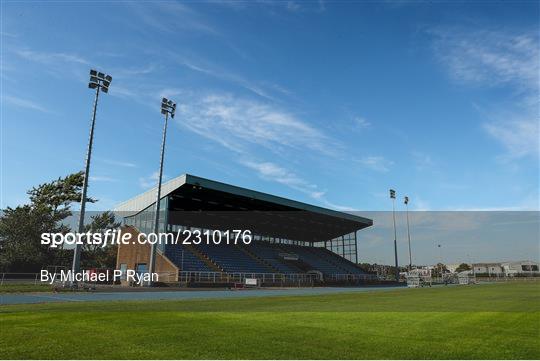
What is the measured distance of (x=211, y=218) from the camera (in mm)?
57875

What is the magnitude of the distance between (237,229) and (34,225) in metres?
28.1

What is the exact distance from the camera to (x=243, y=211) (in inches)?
2274

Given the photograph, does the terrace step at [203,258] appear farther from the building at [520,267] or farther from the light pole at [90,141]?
the building at [520,267]

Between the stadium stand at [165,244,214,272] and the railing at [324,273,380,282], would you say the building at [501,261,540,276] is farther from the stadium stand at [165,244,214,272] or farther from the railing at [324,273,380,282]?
the stadium stand at [165,244,214,272]

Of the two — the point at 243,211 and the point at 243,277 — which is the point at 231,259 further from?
the point at 243,211

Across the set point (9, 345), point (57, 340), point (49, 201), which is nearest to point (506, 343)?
point (57, 340)

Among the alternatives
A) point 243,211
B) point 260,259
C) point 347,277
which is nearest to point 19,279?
point 243,211

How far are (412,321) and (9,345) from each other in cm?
975

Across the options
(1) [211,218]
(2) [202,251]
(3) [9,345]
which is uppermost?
(1) [211,218]

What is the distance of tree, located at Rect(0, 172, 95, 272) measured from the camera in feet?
179

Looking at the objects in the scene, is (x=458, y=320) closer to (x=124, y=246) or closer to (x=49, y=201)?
(x=124, y=246)

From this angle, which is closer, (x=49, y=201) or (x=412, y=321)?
(x=412, y=321)

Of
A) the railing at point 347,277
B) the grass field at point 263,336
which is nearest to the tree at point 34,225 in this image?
the railing at point 347,277

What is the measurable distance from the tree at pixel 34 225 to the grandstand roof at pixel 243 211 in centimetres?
1367
